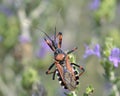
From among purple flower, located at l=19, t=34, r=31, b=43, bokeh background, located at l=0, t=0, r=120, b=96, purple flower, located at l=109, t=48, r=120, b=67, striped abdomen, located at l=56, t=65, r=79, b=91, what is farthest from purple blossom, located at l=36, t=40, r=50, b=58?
striped abdomen, located at l=56, t=65, r=79, b=91

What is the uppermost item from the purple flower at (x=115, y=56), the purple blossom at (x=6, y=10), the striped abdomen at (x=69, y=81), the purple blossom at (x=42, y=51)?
the purple blossom at (x=6, y=10)

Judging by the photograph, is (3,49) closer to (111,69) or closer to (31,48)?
(31,48)

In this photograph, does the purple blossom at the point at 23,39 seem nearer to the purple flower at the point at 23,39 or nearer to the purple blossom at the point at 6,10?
the purple flower at the point at 23,39

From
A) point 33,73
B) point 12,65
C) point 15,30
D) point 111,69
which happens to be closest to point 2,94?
point 12,65

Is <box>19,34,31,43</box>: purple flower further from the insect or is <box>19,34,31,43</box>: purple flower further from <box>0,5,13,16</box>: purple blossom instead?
the insect

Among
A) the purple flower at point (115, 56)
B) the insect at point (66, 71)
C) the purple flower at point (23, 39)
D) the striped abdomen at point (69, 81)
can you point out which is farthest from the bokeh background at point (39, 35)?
the striped abdomen at point (69, 81)

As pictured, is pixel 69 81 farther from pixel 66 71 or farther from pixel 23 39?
pixel 23 39

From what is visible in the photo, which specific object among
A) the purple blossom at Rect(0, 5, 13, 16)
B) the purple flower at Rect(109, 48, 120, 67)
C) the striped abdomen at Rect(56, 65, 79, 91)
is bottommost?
the striped abdomen at Rect(56, 65, 79, 91)

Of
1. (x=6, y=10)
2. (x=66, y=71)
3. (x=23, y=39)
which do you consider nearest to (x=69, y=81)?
(x=66, y=71)
